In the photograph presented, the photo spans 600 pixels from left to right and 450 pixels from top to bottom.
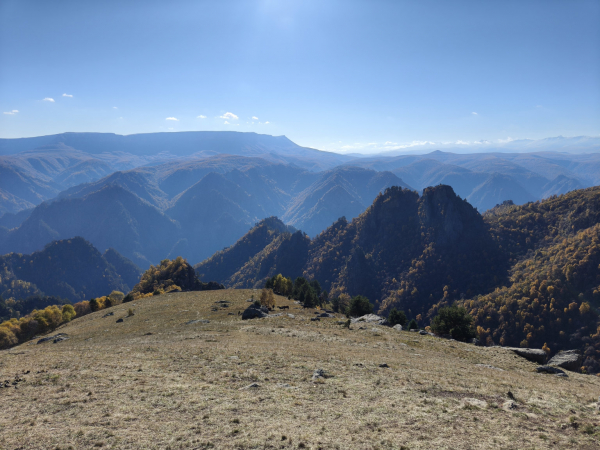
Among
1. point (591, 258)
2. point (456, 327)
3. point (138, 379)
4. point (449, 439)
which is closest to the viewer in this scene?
point (449, 439)

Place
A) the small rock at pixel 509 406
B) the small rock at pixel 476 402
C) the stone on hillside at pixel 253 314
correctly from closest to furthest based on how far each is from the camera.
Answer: the small rock at pixel 509 406 < the small rock at pixel 476 402 < the stone on hillside at pixel 253 314

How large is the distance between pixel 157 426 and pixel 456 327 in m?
63.1

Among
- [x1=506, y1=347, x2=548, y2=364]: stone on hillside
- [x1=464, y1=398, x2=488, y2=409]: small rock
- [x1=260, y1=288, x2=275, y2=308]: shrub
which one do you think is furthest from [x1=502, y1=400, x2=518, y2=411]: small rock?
[x1=260, y1=288, x2=275, y2=308]: shrub

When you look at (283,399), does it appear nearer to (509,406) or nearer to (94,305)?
(509,406)

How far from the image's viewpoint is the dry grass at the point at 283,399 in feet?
51.2

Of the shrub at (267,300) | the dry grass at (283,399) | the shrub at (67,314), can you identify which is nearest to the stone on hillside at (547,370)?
the dry grass at (283,399)

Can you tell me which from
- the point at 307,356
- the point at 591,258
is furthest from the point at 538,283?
the point at 307,356

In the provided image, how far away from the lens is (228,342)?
3794cm

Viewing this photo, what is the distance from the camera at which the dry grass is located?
15.6 meters

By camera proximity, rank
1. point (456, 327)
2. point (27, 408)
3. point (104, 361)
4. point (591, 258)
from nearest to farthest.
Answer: point (27, 408) → point (104, 361) → point (456, 327) → point (591, 258)

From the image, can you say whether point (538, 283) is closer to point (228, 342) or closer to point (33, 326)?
point (228, 342)

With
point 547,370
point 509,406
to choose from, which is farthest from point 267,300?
point 509,406

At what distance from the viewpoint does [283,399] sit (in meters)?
20.8

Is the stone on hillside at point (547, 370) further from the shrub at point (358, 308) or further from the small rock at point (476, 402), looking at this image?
the shrub at point (358, 308)
